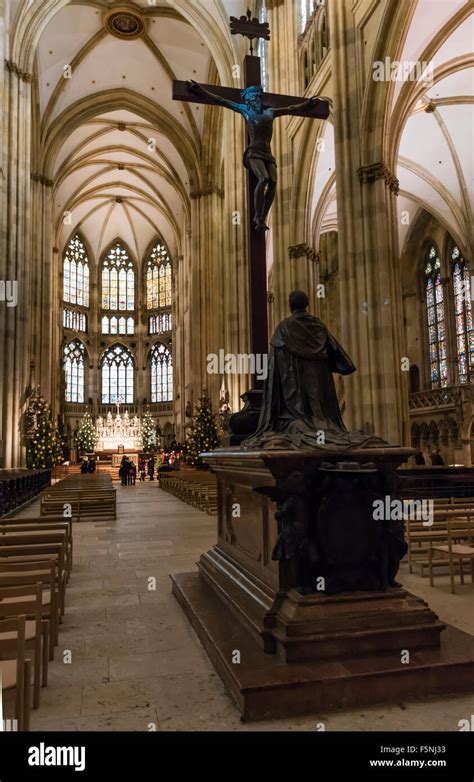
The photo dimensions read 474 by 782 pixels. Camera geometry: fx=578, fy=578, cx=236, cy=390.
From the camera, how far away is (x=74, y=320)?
49.0 m

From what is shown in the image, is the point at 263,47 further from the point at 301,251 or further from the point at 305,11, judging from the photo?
the point at 301,251

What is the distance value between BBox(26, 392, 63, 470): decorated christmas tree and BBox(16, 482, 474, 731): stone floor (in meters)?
15.4

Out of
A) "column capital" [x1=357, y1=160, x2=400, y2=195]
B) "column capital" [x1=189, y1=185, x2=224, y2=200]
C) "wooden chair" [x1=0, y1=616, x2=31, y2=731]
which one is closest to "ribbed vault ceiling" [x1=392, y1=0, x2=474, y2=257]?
"column capital" [x1=357, y1=160, x2=400, y2=195]

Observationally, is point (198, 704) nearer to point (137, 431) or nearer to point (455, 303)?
point (455, 303)

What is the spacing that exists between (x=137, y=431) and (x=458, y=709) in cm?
3995

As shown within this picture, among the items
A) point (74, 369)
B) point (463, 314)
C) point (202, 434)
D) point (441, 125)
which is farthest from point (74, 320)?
point (441, 125)

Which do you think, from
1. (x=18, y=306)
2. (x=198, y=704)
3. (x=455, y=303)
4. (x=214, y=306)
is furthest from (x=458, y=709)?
(x=214, y=306)

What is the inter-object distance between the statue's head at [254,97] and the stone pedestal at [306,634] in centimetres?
401

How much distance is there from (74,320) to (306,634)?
159ft

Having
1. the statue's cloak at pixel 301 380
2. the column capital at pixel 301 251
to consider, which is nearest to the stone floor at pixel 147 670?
the statue's cloak at pixel 301 380

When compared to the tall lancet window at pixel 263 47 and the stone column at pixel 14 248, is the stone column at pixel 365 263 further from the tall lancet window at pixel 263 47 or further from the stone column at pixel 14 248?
the stone column at pixel 14 248

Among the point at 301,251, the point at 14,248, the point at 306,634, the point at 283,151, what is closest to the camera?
the point at 306,634

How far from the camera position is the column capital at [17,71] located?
2045 cm

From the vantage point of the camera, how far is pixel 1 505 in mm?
11312
